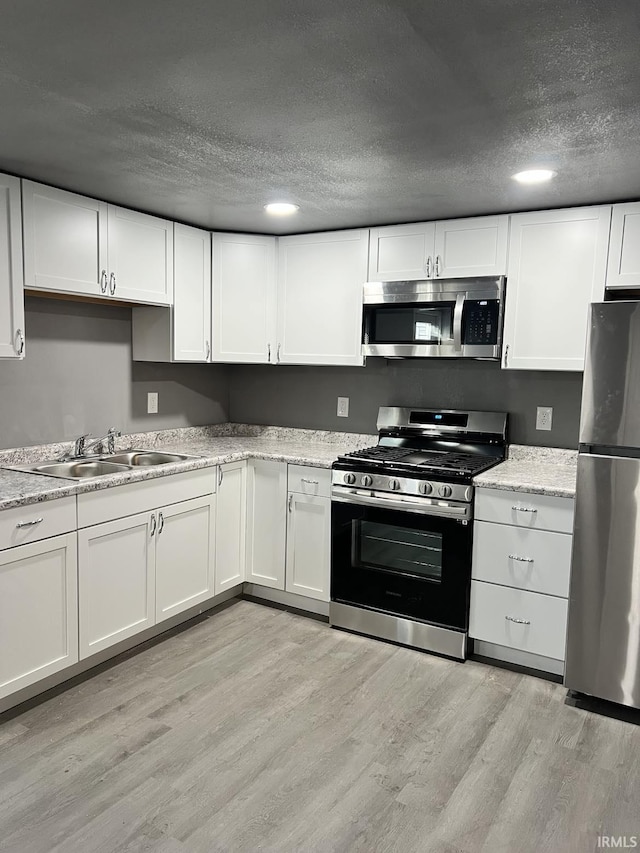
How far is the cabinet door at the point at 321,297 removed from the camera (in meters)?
3.75

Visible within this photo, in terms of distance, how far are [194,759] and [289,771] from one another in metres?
0.35

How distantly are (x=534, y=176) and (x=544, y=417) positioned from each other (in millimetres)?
1364

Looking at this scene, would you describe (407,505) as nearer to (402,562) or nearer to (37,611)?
(402,562)

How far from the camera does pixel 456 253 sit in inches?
134

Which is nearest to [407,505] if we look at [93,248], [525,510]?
[525,510]

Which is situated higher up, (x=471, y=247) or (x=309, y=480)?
(x=471, y=247)

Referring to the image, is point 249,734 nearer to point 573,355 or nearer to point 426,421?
point 426,421

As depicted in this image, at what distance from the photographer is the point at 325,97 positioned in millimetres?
1907

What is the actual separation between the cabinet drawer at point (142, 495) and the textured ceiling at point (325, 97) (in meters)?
1.38

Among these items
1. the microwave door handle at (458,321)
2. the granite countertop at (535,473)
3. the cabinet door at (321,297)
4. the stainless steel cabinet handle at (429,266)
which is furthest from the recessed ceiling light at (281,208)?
the granite countertop at (535,473)

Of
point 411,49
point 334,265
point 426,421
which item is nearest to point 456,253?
point 334,265

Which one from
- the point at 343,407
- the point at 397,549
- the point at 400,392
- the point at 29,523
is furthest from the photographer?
the point at 343,407

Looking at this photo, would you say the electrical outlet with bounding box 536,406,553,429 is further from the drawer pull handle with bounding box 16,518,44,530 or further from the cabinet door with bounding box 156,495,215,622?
the drawer pull handle with bounding box 16,518,44,530

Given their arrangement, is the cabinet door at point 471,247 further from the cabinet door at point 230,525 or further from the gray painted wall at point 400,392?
the cabinet door at point 230,525
